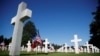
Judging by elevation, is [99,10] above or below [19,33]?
above

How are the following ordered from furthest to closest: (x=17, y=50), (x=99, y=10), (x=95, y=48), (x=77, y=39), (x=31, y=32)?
(x=31, y=32) < (x=99, y=10) < (x=95, y=48) < (x=77, y=39) < (x=17, y=50)

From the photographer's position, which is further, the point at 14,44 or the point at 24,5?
the point at 24,5

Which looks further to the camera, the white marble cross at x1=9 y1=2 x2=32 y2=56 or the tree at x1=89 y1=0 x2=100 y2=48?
the tree at x1=89 y1=0 x2=100 y2=48

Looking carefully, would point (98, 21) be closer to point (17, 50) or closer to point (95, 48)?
point (95, 48)

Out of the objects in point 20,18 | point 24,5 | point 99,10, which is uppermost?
point 99,10

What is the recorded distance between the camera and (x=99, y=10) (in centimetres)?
638

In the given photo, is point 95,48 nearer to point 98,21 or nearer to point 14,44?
point 98,21

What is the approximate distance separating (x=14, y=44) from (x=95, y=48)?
461cm

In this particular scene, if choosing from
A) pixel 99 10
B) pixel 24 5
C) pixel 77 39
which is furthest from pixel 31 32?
pixel 24 5

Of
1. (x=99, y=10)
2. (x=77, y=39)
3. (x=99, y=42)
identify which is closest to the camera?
(x=77, y=39)

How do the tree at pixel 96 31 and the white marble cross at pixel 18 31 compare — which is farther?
the tree at pixel 96 31

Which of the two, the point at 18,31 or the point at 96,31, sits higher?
the point at 96,31

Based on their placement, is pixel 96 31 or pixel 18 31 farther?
pixel 96 31

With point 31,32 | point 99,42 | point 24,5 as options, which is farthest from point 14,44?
point 31,32
